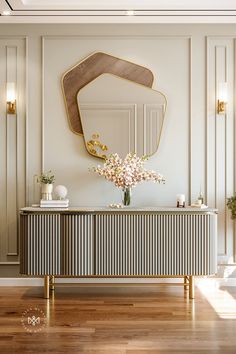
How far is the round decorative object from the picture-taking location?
14.6 ft

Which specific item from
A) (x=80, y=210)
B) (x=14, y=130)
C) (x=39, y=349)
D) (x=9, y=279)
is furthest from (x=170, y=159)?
(x=39, y=349)

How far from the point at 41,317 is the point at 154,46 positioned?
2.77m

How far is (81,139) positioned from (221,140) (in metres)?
1.39

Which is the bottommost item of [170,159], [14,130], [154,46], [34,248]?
[34,248]

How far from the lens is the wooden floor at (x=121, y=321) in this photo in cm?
303

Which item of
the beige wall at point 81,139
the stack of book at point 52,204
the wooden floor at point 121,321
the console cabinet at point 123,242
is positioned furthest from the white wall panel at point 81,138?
the wooden floor at point 121,321

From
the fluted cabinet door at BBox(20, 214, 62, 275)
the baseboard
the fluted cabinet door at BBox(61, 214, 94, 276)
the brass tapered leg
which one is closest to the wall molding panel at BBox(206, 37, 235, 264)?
the baseboard

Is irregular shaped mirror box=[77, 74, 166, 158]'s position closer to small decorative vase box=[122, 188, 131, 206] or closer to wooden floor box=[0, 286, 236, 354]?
small decorative vase box=[122, 188, 131, 206]

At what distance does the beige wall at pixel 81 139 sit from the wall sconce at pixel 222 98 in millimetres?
66

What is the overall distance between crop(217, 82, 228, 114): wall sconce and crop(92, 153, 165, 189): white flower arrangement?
0.91m

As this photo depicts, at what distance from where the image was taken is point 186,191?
15.5 feet

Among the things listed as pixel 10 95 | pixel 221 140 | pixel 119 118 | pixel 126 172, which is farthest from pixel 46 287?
pixel 221 140

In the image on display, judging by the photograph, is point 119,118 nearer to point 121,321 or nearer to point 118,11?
point 118,11

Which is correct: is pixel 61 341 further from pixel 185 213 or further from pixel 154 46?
pixel 154 46
